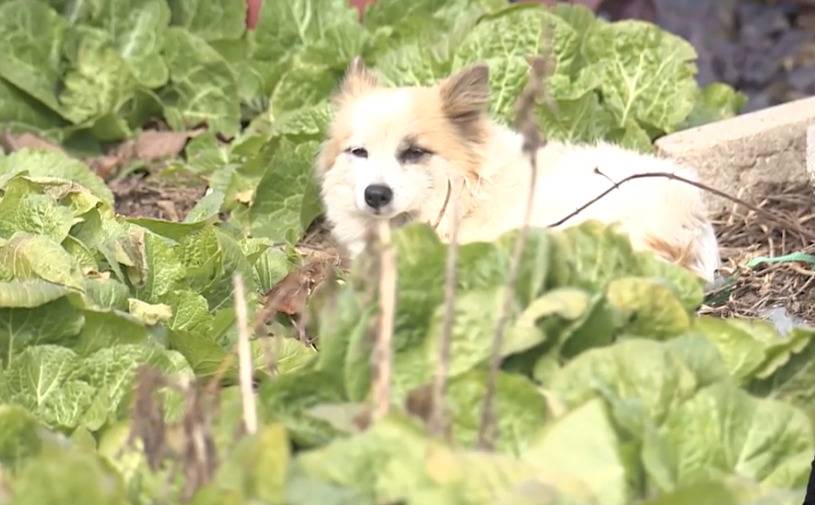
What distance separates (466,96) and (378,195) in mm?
394

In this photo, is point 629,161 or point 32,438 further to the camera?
point 629,161

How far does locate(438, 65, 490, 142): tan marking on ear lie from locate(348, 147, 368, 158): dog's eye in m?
0.27

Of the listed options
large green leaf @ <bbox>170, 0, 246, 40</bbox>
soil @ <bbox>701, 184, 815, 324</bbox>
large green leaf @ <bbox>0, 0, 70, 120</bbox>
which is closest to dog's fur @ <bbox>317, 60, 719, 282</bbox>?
soil @ <bbox>701, 184, 815, 324</bbox>

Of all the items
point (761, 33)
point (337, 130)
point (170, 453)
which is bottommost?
point (761, 33)

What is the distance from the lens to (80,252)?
136 inches

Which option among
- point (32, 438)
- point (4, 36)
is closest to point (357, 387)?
point (32, 438)

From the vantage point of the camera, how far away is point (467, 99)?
159 inches

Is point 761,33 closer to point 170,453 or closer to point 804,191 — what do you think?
point 804,191

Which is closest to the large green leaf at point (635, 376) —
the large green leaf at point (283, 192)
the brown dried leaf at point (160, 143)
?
the large green leaf at point (283, 192)

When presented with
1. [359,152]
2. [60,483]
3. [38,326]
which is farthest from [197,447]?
[359,152]

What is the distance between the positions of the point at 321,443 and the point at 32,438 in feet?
1.64

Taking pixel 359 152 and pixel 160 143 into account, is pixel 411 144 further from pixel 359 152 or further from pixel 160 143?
pixel 160 143

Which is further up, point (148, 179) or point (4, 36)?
point (4, 36)

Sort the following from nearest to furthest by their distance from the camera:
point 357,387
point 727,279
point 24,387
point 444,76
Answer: point 357,387
point 24,387
point 727,279
point 444,76
